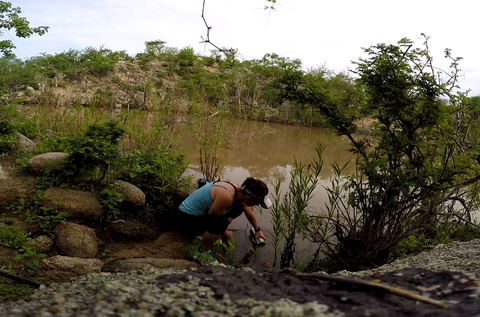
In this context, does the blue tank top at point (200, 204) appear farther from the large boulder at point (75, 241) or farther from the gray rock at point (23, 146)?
the gray rock at point (23, 146)

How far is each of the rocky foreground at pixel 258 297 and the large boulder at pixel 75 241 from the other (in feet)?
5.61

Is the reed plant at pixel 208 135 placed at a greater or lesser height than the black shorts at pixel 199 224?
greater

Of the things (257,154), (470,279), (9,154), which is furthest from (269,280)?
(257,154)

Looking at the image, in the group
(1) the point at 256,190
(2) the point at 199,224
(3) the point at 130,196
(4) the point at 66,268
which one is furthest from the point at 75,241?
(1) the point at 256,190

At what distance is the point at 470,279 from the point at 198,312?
1.32 meters

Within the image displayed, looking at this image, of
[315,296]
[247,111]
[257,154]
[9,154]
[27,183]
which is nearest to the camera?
[315,296]

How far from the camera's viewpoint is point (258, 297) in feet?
4.79

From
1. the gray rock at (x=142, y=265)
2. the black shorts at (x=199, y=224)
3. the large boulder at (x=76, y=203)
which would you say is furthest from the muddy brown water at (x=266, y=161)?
the large boulder at (x=76, y=203)

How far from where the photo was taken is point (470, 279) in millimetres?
1525

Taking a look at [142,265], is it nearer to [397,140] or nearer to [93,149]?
[93,149]

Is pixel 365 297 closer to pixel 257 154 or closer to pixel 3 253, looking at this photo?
pixel 3 253

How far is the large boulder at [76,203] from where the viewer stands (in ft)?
12.0

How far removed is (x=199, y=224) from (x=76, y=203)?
4.86 ft

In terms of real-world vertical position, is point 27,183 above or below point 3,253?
above
